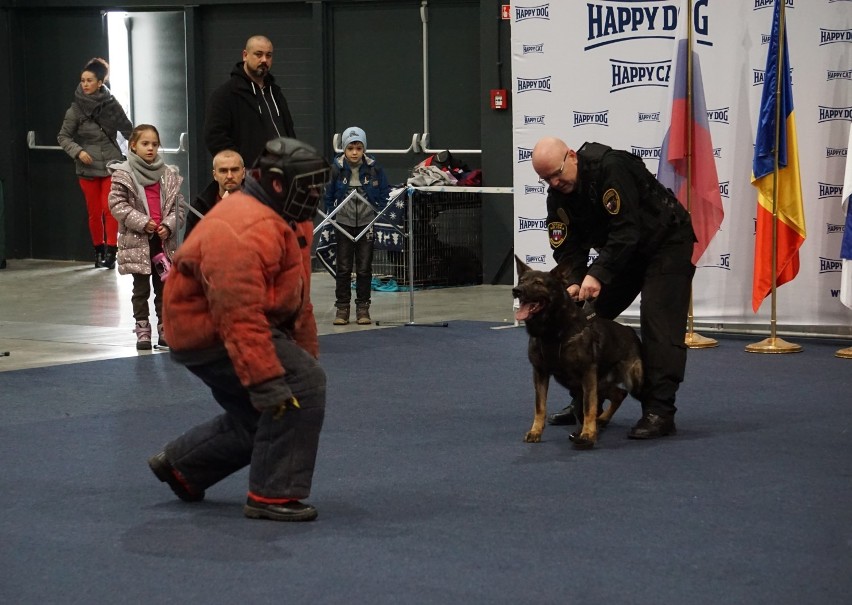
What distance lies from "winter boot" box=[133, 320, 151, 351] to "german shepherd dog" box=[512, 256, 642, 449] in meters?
3.53

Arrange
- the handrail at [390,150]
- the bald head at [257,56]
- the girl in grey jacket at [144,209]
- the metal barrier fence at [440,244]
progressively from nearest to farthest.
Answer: the bald head at [257,56], the girl in grey jacket at [144,209], the metal barrier fence at [440,244], the handrail at [390,150]

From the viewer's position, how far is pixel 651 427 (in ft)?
19.5

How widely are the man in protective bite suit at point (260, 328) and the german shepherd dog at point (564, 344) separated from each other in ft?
4.07

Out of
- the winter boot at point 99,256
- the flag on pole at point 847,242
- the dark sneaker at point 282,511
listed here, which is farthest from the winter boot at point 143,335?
the winter boot at point 99,256

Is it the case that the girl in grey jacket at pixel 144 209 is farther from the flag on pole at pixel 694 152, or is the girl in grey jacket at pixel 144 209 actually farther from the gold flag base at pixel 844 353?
the gold flag base at pixel 844 353

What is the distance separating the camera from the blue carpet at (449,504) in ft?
12.7

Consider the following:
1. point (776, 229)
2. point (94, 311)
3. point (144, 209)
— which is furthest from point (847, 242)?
point (94, 311)

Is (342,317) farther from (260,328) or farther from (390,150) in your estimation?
(260,328)

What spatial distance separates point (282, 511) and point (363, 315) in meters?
5.37

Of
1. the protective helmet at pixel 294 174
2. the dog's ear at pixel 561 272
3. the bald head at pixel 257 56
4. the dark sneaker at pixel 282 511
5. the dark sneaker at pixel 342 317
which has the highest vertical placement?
the bald head at pixel 257 56

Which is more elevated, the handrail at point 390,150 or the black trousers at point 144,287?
the handrail at point 390,150

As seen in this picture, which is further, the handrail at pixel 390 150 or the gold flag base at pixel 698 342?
the handrail at pixel 390 150

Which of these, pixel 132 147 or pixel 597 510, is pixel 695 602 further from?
pixel 132 147

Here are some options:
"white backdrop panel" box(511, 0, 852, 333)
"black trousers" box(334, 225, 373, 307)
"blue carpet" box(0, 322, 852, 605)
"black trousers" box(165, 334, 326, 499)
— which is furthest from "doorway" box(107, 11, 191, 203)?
"black trousers" box(165, 334, 326, 499)
